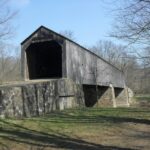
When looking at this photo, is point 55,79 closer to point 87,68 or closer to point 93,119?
point 87,68

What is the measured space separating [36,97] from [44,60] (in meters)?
11.9

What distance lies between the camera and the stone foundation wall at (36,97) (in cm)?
1919

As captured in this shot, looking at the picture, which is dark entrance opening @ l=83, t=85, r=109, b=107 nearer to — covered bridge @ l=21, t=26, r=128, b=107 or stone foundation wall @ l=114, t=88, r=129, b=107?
covered bridge @ l=21, t=26, r=128, b=107

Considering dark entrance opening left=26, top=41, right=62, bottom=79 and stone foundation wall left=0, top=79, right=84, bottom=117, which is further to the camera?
dark entrance opening left=26, top=41, right=62, bottom=79

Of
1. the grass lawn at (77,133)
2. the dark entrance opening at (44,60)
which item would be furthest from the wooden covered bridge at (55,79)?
the grass lawn at (77,133)

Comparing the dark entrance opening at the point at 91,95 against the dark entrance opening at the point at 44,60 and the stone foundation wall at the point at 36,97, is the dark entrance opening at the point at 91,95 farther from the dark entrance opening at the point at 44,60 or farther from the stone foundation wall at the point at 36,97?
the stone foundation wall at the point at 36,97

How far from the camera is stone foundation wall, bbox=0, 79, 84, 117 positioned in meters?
19.2

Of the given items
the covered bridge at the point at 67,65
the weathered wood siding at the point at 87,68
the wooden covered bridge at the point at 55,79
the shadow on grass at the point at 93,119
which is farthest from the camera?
the weathered wood siding at the point at 87,68

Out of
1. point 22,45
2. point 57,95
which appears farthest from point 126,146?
point 22,45

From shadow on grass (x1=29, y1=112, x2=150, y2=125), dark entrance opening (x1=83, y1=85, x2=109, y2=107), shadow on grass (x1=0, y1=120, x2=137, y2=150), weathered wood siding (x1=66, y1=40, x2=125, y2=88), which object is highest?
weathered wood siding (x1=66, y1=40, x2=125, y2=88)

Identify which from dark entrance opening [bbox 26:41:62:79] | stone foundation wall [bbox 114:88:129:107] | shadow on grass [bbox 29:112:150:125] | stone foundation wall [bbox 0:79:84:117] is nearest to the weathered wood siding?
stone foundation wall [bbox 0:79:84:117]

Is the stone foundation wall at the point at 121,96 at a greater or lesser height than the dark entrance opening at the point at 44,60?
lesser

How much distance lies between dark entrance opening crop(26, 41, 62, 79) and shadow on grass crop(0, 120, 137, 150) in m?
15.4

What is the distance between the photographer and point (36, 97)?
21.6 metres
